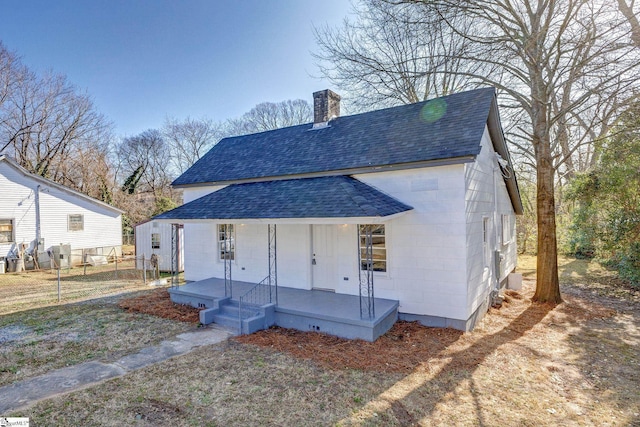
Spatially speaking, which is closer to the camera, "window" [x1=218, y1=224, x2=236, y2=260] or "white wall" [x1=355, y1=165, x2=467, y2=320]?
"white wall" [x1=355, y1=165, x2=467, y2=320]

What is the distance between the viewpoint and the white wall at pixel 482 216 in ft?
24.5

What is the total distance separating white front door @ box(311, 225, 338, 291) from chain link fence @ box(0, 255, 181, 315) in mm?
4515

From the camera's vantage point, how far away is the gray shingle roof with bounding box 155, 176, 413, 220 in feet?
23.5

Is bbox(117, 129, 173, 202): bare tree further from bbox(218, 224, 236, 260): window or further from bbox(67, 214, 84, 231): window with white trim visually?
bbox(218, 224, 236, 260): window

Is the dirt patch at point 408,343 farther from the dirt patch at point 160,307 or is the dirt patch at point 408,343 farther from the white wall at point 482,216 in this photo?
the dirt patch at point 160,307

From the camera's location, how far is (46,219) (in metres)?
17.7

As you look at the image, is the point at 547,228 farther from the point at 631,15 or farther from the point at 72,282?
the point at 72,282

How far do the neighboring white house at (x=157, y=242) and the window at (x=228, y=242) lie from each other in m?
5.16

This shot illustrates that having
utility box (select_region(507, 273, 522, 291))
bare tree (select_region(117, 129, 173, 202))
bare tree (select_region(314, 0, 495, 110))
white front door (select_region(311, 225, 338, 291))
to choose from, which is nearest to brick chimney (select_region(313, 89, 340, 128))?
bare tree (select_region(314, 0, 495, 110))

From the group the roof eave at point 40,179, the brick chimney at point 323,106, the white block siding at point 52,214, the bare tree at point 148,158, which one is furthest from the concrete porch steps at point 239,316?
the bare tree at point 148,158

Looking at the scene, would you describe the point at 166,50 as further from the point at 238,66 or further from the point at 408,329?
the point at 408,329

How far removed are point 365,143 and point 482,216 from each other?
149 inches

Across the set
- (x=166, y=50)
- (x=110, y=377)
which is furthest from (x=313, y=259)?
(x=166, y=50)

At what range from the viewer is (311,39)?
13.1 m
